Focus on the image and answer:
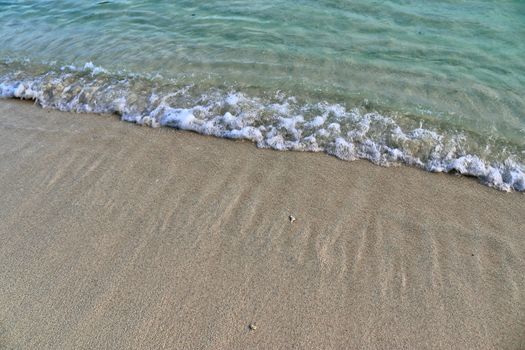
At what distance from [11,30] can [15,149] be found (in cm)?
505

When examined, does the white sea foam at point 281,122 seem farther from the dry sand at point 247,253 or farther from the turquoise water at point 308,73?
the dry sand at point 247,253

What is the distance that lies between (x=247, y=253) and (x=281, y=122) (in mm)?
2098

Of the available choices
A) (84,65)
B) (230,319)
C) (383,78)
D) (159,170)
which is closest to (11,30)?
(84,65)

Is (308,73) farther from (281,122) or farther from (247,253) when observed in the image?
(247,253)

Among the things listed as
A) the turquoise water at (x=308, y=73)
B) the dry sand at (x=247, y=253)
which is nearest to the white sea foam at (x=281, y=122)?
the turquoise water at (x=308, y=73)

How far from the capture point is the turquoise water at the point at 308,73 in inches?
188

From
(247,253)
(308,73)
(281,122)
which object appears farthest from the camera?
(308,73)

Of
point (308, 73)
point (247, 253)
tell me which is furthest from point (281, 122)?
point (247, 253)

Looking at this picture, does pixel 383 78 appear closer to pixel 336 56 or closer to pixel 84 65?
pixel 336 56

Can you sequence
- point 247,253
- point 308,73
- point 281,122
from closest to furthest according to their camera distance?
1. point 247,253
2. point 281,122
3. point 308,73

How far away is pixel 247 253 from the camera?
139 inches

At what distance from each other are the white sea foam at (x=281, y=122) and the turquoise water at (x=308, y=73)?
0.06 feet

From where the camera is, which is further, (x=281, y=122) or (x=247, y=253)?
(x=281, y=122)

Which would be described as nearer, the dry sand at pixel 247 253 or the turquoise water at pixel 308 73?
the dry sand at pixel 247 253
